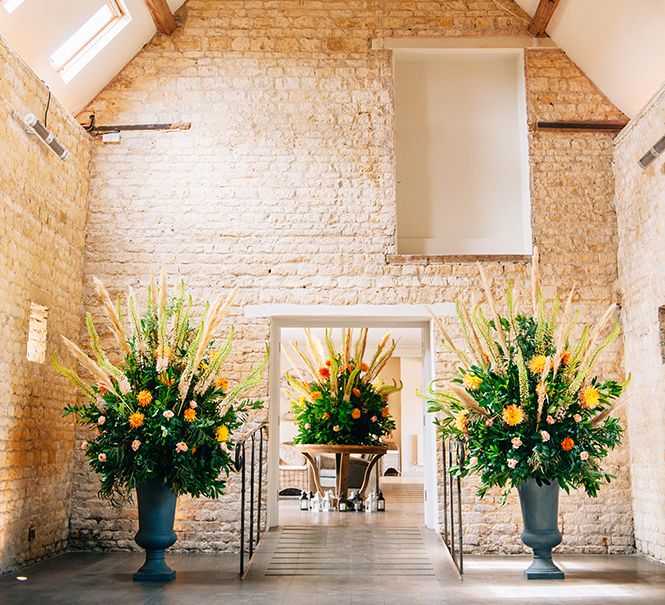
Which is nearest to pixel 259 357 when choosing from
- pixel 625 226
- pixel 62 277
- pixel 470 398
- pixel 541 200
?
pixel 62 277

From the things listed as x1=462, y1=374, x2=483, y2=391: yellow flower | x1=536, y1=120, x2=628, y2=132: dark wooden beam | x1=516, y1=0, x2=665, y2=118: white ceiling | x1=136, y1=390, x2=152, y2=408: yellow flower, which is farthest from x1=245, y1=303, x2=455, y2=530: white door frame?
x1=516, y1=0, x2=665, y2=118: white ceiling

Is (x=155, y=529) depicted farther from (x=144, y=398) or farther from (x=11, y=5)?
(x=11, y=5)

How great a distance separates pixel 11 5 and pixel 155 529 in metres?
3.77

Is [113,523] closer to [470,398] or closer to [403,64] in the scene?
[470,398]

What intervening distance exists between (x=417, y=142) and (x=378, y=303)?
5.67 ft

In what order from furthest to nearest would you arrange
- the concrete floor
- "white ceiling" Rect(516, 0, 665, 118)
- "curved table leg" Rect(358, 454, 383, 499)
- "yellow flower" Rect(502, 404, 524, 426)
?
"curved table leg" Rect(358, 454, 383, 499)
"white ceiling" Rect(516, 0, 665, 118)
"yellow flower" Rect(502, 404, 524, 426)
the concrete floor

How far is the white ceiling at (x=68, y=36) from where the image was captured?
5.75 metres

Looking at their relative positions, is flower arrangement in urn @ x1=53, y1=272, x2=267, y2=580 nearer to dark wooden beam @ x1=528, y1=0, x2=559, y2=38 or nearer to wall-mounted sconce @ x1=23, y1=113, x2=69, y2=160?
wall-mounted sconce @ x1=23, y1=113, x2=69, y2=160

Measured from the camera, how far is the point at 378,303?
700 cm

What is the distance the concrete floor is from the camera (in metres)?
4.77

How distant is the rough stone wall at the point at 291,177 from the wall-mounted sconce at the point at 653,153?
0.85 metres

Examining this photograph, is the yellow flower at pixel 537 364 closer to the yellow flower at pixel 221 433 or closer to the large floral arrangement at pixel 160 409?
the large floral arrangement at pixel 160 409

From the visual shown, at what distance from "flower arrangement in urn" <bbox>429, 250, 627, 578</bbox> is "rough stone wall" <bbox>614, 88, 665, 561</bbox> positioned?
959mm

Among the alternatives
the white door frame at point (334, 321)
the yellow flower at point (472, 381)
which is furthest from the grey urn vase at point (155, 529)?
the yellow flower at point (472, 381)
